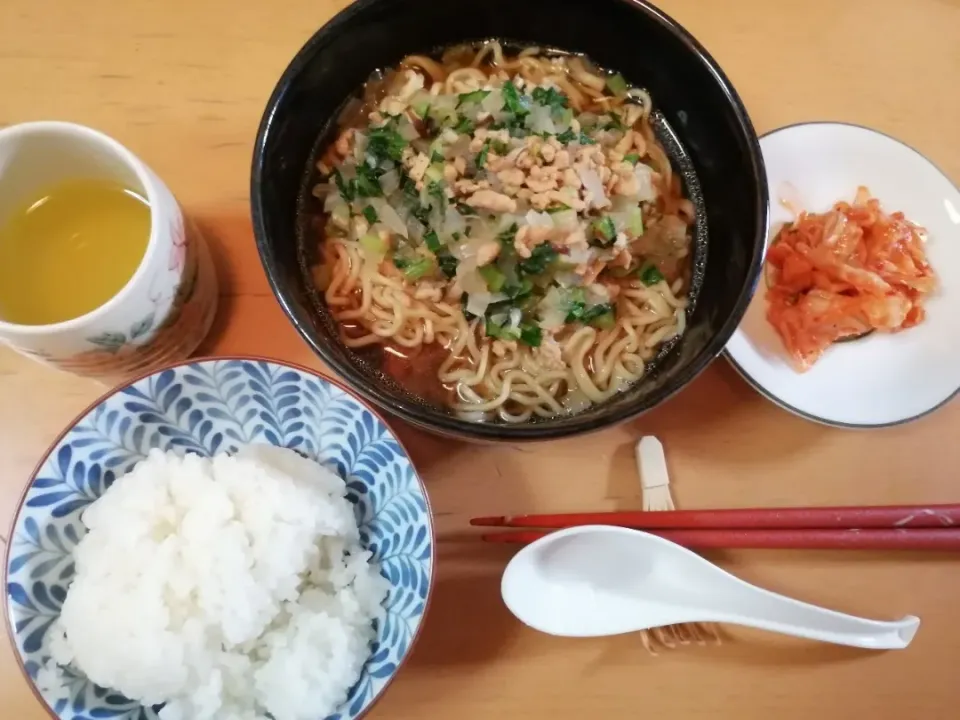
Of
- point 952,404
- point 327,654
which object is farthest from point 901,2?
point 327,654

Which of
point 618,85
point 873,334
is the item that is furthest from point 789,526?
point 618,85

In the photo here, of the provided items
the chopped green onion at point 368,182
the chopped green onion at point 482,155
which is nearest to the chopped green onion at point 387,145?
the chopped green onion at point 368,182

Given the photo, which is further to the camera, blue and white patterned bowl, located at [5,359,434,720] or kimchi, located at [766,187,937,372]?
kimchi, located at [766,187,937,372]

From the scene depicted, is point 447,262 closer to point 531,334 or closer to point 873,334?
point 531,334

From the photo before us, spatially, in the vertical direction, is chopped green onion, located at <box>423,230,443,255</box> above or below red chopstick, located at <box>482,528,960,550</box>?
above

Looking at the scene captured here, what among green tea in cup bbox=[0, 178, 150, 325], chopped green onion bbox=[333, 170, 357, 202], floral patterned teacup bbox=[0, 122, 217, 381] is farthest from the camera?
chopped green onion bbox=[333, 170, 357, 202]

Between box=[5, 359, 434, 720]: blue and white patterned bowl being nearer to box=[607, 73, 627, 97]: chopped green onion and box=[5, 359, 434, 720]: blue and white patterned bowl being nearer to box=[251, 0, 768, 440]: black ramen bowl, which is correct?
box=[251, 0, 768, 440]: black ramen bowl

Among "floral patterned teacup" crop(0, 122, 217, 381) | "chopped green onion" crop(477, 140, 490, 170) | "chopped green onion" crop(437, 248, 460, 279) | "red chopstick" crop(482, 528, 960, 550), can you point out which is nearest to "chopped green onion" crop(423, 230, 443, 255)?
"chopped green onion" crop(437, 248, 460, 279)

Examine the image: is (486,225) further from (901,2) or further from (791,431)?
(901,2)
